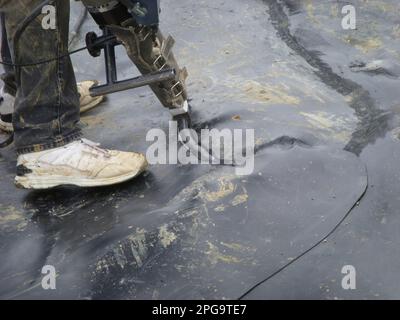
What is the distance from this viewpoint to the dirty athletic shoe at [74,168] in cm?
204

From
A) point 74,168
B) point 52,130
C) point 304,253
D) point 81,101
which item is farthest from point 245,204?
point 81,101

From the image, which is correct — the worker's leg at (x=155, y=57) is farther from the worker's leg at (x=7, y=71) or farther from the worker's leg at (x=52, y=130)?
the worker's leg at (x=7, y=71)

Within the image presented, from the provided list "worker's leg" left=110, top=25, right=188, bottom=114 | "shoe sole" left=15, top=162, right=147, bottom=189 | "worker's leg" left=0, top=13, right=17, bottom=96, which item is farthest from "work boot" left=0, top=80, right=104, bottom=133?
"shoe sole" left=15, top=162, right=147, bottom=189

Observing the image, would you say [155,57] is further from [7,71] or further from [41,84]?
[7,71]

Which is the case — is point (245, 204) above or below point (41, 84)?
below

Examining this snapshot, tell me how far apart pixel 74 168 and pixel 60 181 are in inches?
3.0

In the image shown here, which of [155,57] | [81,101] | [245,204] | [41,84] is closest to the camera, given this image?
[245,204]

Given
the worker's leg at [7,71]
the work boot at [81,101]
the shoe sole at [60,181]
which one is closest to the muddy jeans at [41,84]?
the shoe sole at [60,181]

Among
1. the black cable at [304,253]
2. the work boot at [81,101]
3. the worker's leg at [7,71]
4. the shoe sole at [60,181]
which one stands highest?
the worker's leg at [7,71]

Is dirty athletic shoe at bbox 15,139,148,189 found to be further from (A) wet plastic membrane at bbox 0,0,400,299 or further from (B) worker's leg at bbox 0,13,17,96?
(B) worker's leg at bbox 0,13,17,96

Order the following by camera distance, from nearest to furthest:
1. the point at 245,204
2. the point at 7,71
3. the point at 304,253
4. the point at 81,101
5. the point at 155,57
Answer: the point at 304,253 → the point at 245,204 → the point at 155,57 → the point at 7,71 → the point at 81,101

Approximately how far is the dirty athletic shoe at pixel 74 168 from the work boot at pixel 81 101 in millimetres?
632

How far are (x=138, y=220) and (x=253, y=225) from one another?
39cm

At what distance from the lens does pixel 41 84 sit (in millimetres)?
2014
